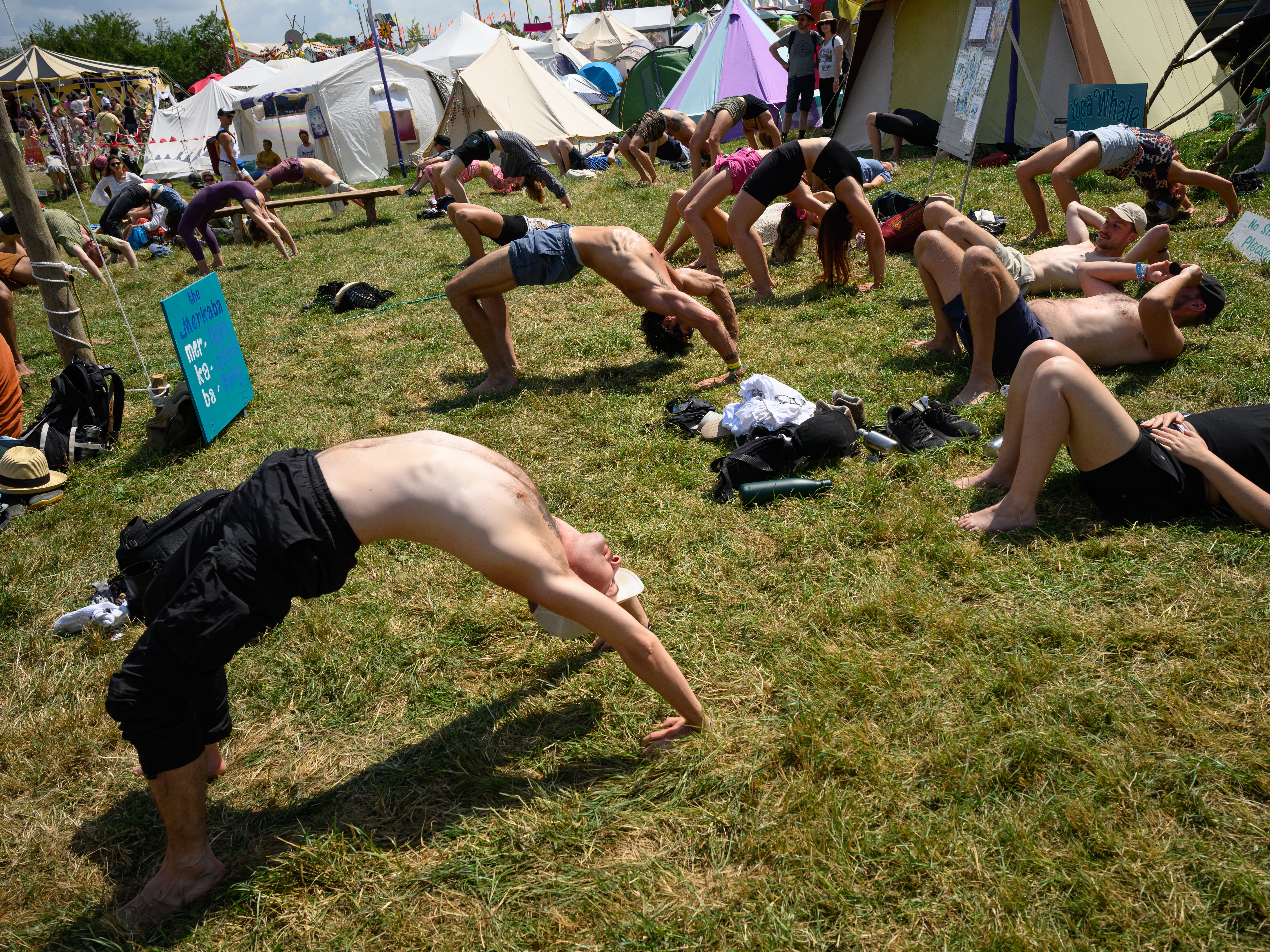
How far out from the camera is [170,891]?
7.62ft

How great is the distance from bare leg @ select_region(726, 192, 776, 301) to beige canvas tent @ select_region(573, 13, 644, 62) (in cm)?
2837

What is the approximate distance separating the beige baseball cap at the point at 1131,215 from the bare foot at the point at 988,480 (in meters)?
2.76

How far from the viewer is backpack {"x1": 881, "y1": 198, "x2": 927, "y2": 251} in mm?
8062

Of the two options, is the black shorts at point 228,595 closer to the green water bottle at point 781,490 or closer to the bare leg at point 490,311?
the green water bottle at point 781,490

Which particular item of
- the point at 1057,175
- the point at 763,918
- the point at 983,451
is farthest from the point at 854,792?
the point at 1057,175

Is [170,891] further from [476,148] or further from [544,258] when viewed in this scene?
[476,148]

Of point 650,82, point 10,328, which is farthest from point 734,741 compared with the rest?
point 650,82

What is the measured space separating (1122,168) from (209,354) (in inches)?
342

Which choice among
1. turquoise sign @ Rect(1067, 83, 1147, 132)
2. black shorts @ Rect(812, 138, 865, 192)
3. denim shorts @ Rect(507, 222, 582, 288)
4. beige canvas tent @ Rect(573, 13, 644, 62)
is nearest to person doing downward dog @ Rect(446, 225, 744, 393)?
denim shorts @ Rect(507, 222, 582, 288)

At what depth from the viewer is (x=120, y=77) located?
29.3 meters

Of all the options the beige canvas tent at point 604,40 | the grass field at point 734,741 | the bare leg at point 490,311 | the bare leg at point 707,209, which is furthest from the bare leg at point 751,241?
the beige canvas tent at point 604,40

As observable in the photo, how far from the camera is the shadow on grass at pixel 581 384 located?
589cm

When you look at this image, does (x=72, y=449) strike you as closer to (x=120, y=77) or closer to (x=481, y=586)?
(x=481, y=586)

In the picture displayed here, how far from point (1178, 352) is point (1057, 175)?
11.6 feet
